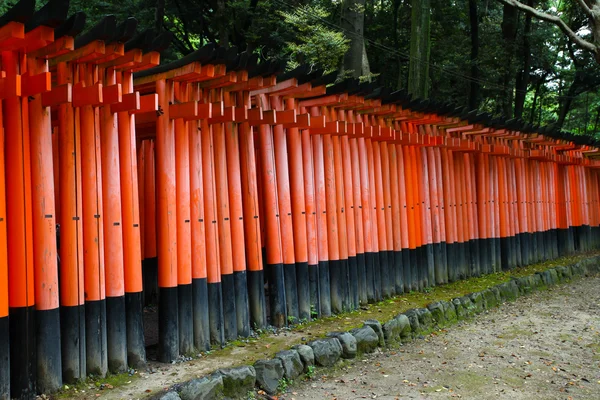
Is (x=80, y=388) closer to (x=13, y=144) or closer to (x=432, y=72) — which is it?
(x=13, y=144)

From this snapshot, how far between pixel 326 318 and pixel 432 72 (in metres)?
16.9

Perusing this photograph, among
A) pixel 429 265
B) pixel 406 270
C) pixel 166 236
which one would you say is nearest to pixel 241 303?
pixel 166 236

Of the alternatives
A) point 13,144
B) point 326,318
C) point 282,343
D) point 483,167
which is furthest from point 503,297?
point 13,144

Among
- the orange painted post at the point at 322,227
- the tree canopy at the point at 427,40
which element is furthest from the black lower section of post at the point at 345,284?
the tree canopy at the point at 427,40

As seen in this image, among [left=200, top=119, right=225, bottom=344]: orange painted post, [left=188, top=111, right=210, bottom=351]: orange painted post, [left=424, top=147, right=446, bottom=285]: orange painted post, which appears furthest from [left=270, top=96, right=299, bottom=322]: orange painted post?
[left=424, top=147, right=446, bottom=285]: orange painted post

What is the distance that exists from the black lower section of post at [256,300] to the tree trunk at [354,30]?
31.4 feet

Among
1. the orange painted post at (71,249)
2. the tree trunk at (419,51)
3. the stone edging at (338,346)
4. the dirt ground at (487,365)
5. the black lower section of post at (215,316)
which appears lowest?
the dirt ground at (487,365)

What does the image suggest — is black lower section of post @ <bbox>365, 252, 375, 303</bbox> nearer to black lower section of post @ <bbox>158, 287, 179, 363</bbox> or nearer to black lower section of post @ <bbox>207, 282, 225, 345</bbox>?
black lower section of post @ <bbox>207, 282, 225, 345</bbox>

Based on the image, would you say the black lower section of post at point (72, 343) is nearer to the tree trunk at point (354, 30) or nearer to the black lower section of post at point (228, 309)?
the black lower section of post at point (228, 309)

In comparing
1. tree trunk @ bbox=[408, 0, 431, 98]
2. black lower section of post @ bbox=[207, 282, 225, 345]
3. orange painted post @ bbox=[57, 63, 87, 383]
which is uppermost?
tree trunk @ bbox=[408, 0, 431, 98]

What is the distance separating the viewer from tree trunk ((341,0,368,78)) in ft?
51.1

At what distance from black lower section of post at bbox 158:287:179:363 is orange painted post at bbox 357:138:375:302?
12.5 feet

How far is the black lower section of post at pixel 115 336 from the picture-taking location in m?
5.42

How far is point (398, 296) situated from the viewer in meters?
9.59
